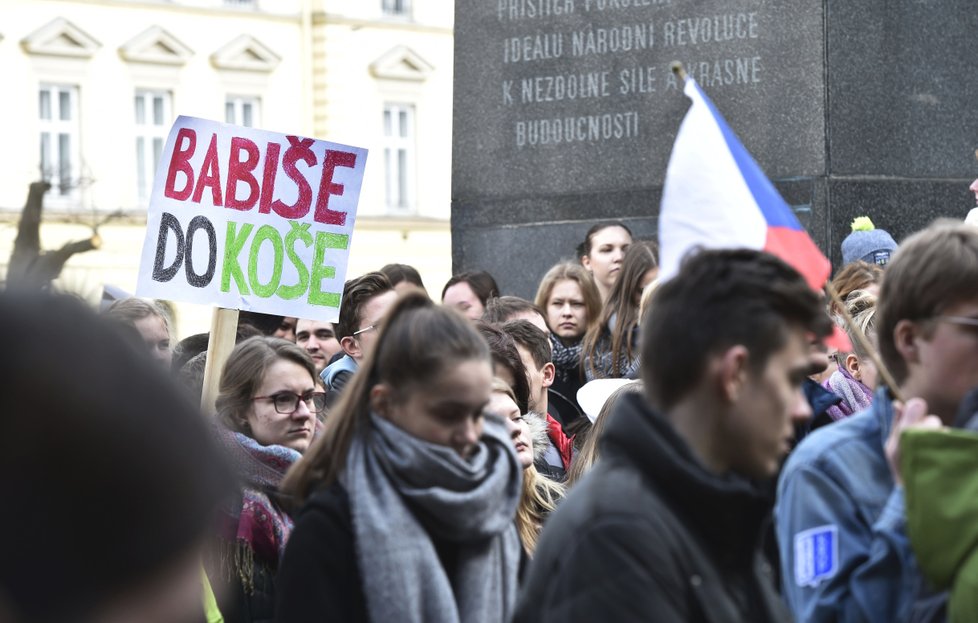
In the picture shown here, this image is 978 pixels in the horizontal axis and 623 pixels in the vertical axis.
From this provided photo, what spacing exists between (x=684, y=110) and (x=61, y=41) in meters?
27.5

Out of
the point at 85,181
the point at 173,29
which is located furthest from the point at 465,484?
the point at 173,29

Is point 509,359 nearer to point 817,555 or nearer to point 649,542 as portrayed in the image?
point 817,555

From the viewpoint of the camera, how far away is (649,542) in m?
2.16

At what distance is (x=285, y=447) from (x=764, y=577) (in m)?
2.45

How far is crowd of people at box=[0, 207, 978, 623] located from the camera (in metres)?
0.91

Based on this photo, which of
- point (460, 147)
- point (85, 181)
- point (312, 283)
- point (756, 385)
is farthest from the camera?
point (85, 181)

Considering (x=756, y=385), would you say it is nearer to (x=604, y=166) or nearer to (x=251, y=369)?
(x=251, y=369)

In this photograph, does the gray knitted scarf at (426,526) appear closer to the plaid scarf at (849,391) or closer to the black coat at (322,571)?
the black coat at (322,571)

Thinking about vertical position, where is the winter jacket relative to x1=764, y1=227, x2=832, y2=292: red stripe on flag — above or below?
below

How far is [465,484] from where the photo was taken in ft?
10.4

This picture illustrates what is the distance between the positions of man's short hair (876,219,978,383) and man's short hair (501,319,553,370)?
9.49 feet

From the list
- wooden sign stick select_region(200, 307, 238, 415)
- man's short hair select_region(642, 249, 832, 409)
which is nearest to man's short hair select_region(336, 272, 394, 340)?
wooden sign stick select_region(200, 307, 238, 415)

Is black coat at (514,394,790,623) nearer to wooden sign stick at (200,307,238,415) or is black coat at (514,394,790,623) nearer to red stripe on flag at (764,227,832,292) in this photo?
red stripe on flag at (764,227,832,292)

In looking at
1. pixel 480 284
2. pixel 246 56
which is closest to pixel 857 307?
pixel 480 284
